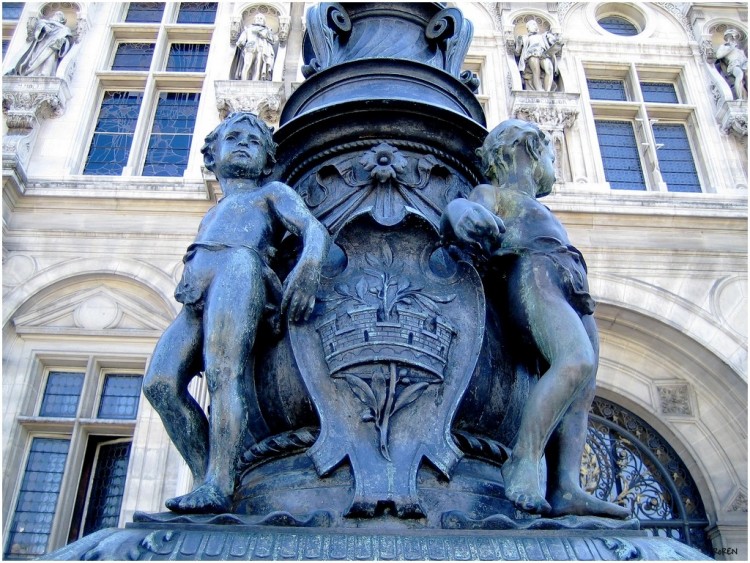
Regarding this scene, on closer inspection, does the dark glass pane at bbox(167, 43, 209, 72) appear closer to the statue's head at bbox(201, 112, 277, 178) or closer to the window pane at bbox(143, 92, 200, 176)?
the window pane at bbox(143, 92, 200, 176)

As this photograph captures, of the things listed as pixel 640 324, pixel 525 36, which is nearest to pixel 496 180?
pixel 640 324

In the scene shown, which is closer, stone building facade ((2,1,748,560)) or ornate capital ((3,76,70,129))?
stone building facade ((2,1,748,560))

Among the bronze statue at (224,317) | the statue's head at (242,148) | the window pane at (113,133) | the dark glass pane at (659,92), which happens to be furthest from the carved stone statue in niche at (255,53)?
the bronze statue at (224,317)

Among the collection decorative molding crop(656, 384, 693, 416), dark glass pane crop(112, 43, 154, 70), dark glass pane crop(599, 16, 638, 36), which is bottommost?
decorative molding crop(656, 384, 693, 416)

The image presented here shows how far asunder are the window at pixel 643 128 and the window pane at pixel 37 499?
1002 cm

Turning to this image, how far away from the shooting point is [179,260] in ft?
35.7

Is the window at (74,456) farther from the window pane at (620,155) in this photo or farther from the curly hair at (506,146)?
the window pane at (620,155)

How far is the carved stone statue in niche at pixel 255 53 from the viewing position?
12.8 meters

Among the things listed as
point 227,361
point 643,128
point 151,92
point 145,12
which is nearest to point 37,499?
point 151,92

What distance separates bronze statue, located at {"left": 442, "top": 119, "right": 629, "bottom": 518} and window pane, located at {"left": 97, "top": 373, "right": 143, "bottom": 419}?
835cm

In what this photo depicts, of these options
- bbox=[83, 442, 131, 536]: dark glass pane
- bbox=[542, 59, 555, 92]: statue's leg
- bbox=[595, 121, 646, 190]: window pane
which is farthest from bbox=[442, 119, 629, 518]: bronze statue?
bbox=[542, 59, 555, 92]: statue's leg

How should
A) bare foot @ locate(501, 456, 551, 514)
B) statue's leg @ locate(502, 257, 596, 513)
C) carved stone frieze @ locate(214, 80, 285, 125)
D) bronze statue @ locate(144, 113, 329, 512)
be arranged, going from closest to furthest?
bare foot @ locate(501, 456, 551, 514) < statue's leg @ locate(502, 257, 596, 513) < bronze statue @ locate(144, 113, 329, 512) < carved stone frieze @ locate(214, 80, 285, 125)

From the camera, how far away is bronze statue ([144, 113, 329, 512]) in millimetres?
2576

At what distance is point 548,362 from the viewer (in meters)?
2.84
